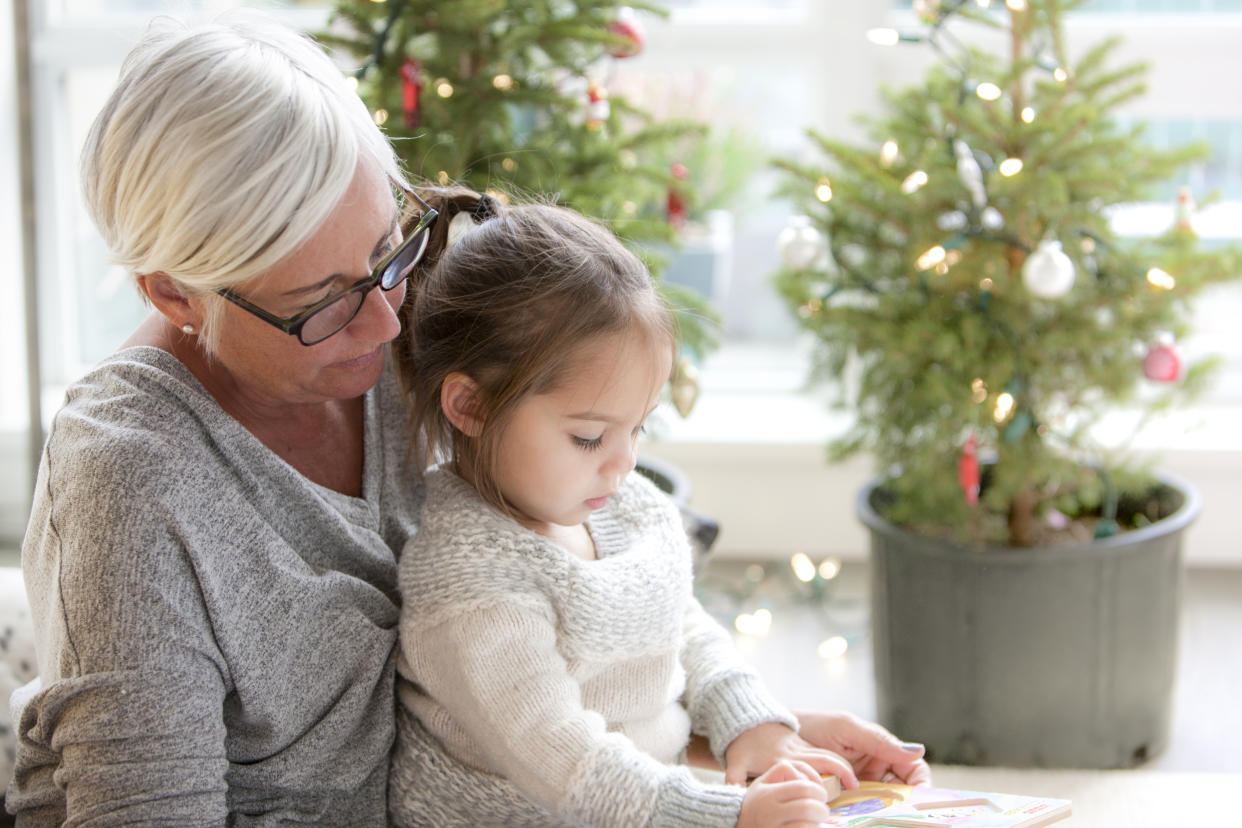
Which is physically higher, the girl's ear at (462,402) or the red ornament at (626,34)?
the red ornament at (626,34)

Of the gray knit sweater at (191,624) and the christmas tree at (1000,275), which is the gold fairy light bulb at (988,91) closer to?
the christmas tree at (1000,275)

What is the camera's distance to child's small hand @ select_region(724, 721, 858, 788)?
122 cm

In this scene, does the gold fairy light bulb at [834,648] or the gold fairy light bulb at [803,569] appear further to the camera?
the gold fairy light bulb at [803,569]

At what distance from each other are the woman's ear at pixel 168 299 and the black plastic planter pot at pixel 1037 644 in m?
1.23

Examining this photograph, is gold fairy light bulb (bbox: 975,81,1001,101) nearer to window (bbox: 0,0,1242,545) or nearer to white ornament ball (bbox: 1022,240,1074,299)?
white ornament ball (bbox: 1022,240,1074,299)

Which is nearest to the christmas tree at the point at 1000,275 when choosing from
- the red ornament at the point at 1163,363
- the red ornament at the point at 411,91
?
the red ornament at the point at 1163,363

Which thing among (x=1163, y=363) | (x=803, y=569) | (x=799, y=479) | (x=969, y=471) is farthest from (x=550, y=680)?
(x=799, y=479)

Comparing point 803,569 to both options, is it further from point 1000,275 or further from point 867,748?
point 867,748

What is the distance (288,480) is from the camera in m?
1.12

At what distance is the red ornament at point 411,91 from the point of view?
A: 1814mm

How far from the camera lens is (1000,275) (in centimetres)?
185

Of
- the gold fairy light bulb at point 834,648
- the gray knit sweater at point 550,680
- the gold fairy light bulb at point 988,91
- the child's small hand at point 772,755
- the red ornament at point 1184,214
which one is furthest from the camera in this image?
the gold fairy light bulb at point 834,648

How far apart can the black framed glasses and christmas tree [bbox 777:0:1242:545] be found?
0.97m

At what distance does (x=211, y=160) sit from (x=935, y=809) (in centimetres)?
86
